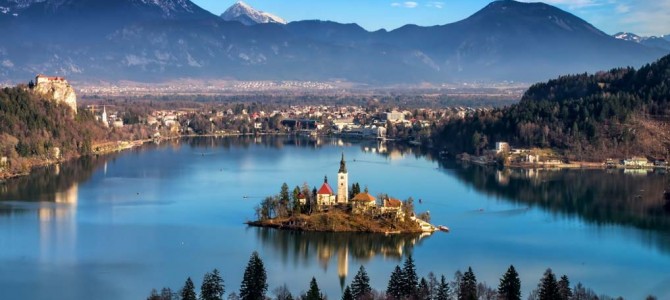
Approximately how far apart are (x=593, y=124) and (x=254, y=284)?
49.6ft

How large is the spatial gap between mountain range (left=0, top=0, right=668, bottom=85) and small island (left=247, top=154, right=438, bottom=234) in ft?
191

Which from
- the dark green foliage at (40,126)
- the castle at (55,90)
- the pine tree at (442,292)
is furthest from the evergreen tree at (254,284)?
the castle at (55,90)

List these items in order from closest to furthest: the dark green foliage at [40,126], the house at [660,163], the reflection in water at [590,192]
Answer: the reflection in water at [590,192], the house at [660,163], the dark green foliage at [40,126]

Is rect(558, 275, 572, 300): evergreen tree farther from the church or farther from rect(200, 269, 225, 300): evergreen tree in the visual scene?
the church

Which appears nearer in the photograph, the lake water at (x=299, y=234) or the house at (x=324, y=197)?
the lake water at (x=299, y=234)

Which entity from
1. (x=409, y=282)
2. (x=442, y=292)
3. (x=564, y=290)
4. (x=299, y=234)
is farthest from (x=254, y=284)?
(x=299, y=234)

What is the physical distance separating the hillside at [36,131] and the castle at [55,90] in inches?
13.8

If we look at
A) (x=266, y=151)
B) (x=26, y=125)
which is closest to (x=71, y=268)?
(x=26, y=125)

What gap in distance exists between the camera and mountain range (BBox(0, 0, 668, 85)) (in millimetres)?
79500

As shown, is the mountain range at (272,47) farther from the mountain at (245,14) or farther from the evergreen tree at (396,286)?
the evergreen tree at (396,286)

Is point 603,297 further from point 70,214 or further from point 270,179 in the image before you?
point 270,179

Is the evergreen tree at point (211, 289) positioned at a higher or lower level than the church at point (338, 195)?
lower

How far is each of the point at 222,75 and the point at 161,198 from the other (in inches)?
2667

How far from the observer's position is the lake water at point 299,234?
11141mm
